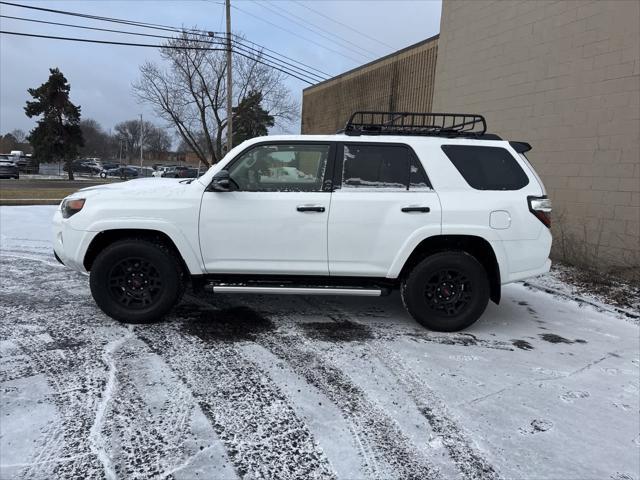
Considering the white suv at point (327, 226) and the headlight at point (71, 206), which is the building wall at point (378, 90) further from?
the headlight at point (71, 206)

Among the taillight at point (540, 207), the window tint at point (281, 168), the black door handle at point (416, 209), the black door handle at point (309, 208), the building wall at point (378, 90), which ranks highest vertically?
the building wall at point (378, 90)

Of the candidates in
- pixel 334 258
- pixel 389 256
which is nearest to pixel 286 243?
pixel 334 258

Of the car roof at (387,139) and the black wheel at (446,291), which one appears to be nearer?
the black wheel at (446,291)

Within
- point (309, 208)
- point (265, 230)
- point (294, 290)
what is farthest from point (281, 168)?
point (294, 290)

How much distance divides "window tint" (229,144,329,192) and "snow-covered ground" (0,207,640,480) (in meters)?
1.38

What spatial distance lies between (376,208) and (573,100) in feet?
18.8

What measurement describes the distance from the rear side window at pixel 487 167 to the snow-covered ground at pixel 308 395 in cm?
149

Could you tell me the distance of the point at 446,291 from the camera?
4336mm

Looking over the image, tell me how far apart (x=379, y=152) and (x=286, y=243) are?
127 cm

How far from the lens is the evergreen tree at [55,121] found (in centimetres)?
4200

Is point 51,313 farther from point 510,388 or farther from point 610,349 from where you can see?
point 610,349

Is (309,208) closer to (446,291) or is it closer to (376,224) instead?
(376,224)

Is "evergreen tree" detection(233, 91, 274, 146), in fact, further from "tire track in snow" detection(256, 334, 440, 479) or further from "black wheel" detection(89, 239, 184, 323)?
"tire track in snow" detection(256, 334, 440, 479)

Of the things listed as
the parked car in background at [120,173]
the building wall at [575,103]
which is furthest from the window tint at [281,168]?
the parked car in background at [120,173]
